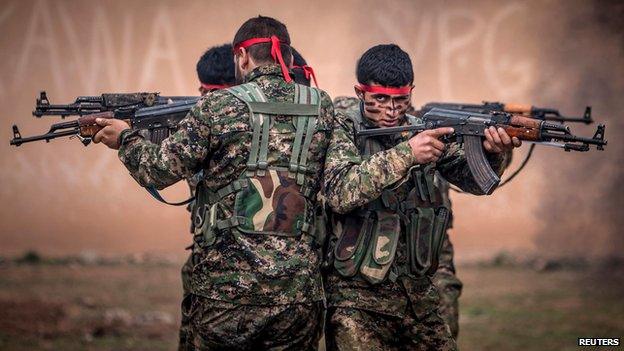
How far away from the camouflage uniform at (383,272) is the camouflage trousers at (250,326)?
189 millimetres

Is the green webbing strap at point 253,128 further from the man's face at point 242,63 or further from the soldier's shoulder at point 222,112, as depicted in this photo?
the man's face at point 242,63

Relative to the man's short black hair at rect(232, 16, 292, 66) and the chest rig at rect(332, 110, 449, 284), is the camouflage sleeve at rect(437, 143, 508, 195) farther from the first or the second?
the man's short black hair at rect(232, 16, 292, 66)

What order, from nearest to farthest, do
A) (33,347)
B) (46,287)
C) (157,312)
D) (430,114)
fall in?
1. (430,114)
2. (33,347)
3. (157,312)
4. (46,287)

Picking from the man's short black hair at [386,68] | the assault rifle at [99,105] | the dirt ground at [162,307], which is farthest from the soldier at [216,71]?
the dirt ground at [162,307]

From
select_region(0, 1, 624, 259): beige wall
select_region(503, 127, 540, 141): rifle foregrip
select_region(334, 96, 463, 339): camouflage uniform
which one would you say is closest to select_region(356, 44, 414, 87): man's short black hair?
select_region(503, 127, 540, 141): rifle foregrip

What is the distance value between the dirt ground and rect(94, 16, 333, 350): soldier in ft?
11.9

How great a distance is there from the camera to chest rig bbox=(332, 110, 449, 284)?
4527mm

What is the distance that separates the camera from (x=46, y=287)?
984 centimetres

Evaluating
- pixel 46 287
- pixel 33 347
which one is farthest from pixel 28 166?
pixel 33 347

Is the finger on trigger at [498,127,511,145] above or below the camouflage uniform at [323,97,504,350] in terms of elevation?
above

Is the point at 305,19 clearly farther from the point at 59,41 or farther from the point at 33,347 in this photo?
the point at 33,347

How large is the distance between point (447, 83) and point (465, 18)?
810 millimetres

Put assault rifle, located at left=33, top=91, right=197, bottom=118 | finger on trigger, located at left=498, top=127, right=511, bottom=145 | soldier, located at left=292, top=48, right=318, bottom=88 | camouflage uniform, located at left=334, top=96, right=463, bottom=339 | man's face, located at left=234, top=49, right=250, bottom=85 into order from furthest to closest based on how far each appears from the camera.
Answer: camouflage uniform, located at left=334, top=96, right=463, bottom=339 → assault rifle, located at left=33, top=91, right=197, bottom=118 → soldier, located at left=292, top=48, right=318, bottom=88 → man's face, located at left=234, top=49, right=250, bottom=85 → finger on trigger, located at left=498, top=127, right=511, bottom=145

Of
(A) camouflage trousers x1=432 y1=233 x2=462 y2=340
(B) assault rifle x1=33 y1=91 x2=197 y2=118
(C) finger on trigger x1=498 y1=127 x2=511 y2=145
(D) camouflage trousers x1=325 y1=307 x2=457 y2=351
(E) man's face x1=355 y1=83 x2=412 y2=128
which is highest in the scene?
(B) assault rifle x1=33 y1=91 x2=197 y2=118
